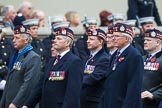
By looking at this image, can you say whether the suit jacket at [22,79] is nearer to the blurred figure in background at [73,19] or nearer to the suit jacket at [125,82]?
the suit jacket at [125,82]

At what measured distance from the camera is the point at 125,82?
458 inches

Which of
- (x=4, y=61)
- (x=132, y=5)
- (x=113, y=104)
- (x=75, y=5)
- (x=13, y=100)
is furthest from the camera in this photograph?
(x=75, y=5)

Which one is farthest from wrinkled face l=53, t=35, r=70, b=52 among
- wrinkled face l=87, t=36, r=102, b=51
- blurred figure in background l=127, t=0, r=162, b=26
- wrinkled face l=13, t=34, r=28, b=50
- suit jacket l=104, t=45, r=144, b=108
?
blurred figure in background l=127, t=0, r=162, b=26

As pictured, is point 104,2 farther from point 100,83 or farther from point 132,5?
point 100,83

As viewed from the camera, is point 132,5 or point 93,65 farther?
point 132,5

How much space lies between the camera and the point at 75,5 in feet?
71.2

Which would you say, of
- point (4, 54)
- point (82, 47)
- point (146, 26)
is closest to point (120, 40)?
point (4, 54)

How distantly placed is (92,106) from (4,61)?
2408 millimetres

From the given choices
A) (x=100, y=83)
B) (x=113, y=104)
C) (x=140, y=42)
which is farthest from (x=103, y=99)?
(x=140, y=42)

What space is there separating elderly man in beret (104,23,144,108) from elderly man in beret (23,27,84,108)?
452mm

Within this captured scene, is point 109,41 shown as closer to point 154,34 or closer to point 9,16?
point 154,34

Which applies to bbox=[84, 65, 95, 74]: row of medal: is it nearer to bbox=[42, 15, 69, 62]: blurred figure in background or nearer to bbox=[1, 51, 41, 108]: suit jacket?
bbox=[1, 51, 41, 108]: suit jacket

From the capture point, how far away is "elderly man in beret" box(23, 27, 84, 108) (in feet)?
38.6

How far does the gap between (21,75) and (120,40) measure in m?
1.77
